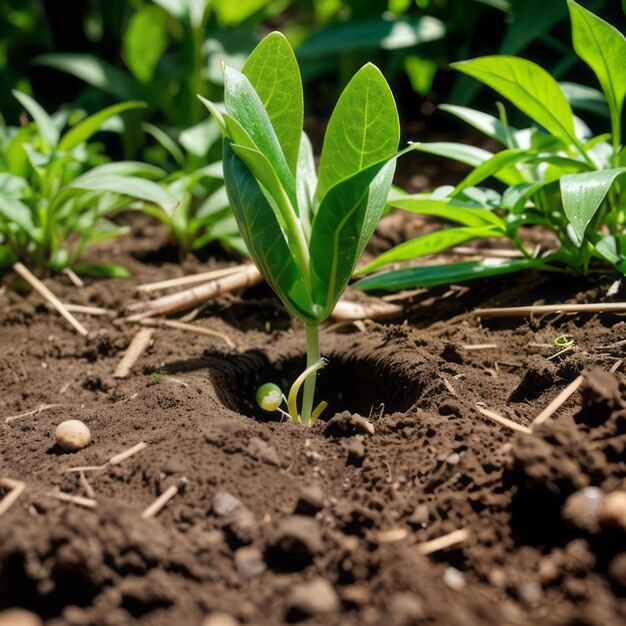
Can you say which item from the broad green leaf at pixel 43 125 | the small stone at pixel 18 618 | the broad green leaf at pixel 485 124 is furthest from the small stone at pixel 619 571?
the broad green leaf at pixel 43 125

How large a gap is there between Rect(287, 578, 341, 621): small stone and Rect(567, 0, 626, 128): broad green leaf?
4.81 ft

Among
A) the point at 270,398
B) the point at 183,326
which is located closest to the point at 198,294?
the point at 183,326

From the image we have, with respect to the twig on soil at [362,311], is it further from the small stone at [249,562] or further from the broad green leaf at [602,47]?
the small stone at [249,562]

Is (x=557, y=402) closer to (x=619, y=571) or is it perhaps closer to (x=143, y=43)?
(x=619, y=571)

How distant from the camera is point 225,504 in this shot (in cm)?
116

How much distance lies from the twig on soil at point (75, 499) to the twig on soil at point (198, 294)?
2.82 feet

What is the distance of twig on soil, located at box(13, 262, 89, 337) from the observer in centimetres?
207

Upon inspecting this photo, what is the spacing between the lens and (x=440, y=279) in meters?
1.95

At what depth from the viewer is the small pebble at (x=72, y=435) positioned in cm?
144

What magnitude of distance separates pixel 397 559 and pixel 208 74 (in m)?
2.41

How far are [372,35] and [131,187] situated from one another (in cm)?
146

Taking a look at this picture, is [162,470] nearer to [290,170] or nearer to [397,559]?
[397,559]

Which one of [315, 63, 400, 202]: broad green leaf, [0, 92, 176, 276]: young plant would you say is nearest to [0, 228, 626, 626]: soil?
[315, 63, 400, 202]: broad green leaf

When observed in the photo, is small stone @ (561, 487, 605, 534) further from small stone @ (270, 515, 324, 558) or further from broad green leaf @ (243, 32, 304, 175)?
broad green leaf @ (243, 32, 304, 175)
